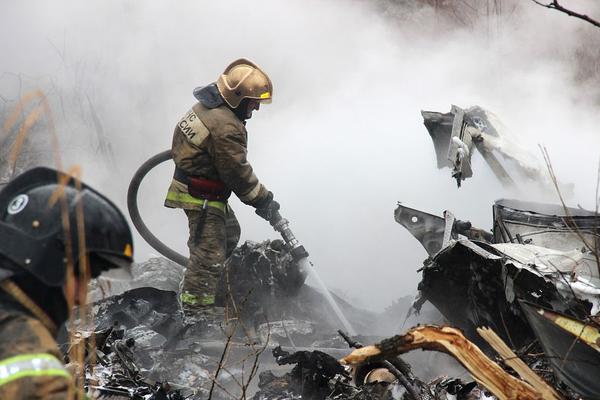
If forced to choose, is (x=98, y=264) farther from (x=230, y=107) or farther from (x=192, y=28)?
(x=192, y=28)

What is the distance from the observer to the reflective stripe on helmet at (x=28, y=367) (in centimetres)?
142

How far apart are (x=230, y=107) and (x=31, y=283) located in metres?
3.76

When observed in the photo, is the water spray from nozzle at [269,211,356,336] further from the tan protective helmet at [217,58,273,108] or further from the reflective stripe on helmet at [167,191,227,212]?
the tan protective helmet at [217,58,273,108]

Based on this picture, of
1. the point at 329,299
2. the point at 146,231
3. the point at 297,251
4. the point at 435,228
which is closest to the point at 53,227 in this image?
the point at 435,228

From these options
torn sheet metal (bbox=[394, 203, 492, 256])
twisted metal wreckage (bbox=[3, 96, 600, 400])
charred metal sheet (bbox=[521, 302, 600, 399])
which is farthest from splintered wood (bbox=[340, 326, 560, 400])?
torn sheet metal (bbox=[394, 203, 492, 256])

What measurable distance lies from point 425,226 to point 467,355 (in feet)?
7.66

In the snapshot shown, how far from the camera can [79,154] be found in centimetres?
887

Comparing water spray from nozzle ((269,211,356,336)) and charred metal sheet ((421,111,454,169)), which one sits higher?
charred metal sheet ((421,111,454,169))

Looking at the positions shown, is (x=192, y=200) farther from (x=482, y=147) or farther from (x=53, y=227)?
(x=53, y=227)

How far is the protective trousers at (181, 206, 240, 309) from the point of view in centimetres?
532

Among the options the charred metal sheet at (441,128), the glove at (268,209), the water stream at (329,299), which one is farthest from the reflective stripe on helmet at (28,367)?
the charred metal sheet at (441,128)

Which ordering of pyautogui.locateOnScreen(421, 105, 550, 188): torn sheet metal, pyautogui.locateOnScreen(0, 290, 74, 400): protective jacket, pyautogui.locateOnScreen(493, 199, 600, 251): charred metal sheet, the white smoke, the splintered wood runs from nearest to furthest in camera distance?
pyautogui.locateOnScreen(0, 290, 74, 400): protective jacket < the splintered wood < pyautogui.locateOnScreen(493, 199, 600, 251): charred metal sheet < pyautogui.locateOnScreen(421, 105, 550, 188): torn sheet metal < the white smoke

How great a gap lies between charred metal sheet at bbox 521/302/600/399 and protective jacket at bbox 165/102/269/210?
2.88m

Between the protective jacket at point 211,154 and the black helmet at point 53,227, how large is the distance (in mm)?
3343
